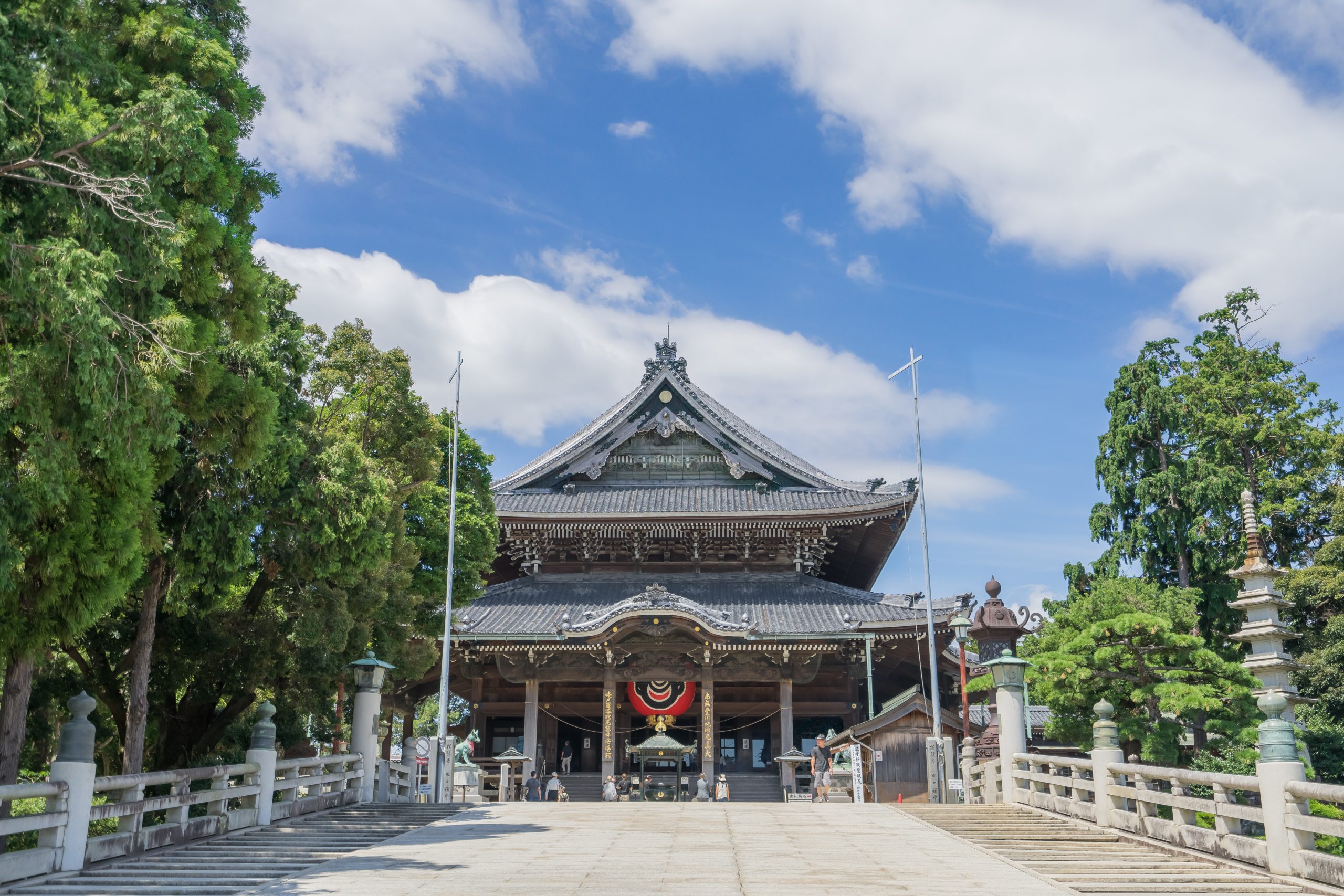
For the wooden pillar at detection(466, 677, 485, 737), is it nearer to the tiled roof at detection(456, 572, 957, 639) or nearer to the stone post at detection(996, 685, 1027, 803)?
the tiled roof at detection(456, 572, 957, 639)

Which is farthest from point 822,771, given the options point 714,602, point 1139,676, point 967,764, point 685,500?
point 685,500

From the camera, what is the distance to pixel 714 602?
1077 inches

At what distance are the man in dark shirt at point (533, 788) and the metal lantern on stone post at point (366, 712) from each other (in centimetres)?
802

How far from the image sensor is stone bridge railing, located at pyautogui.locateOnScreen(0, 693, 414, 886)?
9055 mm

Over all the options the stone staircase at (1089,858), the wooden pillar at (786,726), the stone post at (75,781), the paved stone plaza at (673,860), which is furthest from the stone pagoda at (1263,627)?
the stone post at (75,781)

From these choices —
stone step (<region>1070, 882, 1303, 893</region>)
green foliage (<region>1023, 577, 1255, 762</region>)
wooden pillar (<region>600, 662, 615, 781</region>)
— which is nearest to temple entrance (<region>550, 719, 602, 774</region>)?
wooden pillar (<region>600, 662, 615, 781</region>)

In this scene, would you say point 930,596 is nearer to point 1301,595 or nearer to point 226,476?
point 1301,595

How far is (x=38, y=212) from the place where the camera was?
334 inches

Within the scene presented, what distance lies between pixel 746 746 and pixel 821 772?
5326mm

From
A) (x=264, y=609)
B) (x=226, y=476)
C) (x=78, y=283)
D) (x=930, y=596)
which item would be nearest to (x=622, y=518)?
(x=930, y=596)

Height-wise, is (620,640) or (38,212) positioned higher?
(38,212)

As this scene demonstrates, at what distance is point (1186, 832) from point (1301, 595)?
22.8m

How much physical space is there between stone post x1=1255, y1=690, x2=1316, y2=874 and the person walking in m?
12.4

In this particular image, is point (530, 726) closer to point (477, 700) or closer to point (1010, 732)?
point (477, 700)
